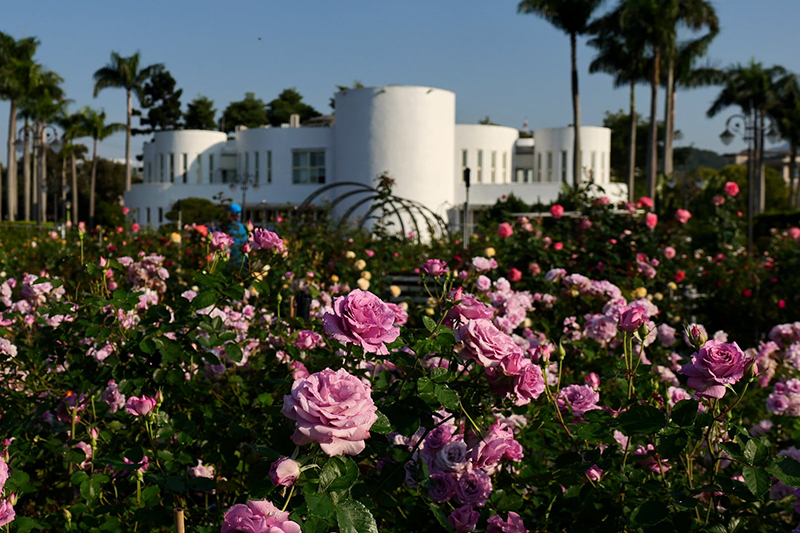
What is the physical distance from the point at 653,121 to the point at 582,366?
1194 inches

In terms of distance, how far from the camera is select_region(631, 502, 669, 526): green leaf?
59.7 inches

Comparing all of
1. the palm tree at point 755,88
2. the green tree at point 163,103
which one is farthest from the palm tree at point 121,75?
the palm tree at point 755,88

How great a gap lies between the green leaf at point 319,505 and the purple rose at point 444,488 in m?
0.70

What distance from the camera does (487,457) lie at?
189cm

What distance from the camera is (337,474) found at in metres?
1.24

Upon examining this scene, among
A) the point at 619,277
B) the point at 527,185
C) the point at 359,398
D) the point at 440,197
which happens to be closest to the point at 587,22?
the point at 527,185

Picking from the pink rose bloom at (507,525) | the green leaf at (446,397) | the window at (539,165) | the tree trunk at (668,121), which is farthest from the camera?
the window at (539,165)

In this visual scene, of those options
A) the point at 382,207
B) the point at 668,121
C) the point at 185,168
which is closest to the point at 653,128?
the point at 668,121

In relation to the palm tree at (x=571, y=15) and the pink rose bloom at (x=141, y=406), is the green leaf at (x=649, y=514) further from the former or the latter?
the palm tree at (x=571, y=15)

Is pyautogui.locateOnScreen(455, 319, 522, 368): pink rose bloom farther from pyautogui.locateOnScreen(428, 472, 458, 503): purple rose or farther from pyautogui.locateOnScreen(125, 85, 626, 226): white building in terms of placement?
pyautogui.locateOnScreen(125, 85, 626, 226): white building

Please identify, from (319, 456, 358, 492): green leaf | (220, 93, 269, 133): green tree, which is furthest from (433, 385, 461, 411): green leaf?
(220, 93, 269, 133): green tree

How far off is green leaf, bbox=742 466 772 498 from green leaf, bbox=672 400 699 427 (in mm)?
136

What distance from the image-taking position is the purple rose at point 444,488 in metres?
1.88

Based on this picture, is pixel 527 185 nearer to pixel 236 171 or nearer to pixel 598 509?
pixel 236 171
